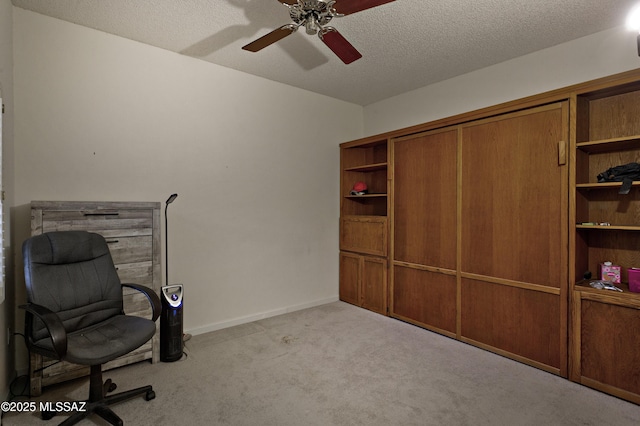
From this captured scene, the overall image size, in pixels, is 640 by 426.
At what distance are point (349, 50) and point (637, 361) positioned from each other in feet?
9.32

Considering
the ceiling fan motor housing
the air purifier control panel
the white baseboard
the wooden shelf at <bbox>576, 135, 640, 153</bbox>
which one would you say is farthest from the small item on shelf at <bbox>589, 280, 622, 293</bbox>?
the air purifier control panel

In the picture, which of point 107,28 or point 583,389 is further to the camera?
point 107,28

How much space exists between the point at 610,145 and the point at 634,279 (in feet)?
3.22

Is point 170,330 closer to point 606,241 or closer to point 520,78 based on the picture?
point 606,241

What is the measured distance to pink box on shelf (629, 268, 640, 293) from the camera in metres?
2.30

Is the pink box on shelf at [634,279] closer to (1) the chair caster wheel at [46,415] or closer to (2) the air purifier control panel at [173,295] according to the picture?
(2) the air purifier control panel at [173,295]

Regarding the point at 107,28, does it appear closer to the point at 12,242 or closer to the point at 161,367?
the point at 12,242

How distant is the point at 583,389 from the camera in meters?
2.37

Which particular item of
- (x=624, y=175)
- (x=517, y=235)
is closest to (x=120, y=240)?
(x=517, y=235)

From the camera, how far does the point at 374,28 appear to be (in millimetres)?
2699

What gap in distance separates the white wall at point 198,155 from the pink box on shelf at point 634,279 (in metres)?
2.93

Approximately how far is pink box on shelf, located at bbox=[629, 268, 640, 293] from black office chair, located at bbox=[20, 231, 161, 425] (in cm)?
324

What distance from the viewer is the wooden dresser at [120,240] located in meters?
2.24

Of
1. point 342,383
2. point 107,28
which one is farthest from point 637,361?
point 107,28
